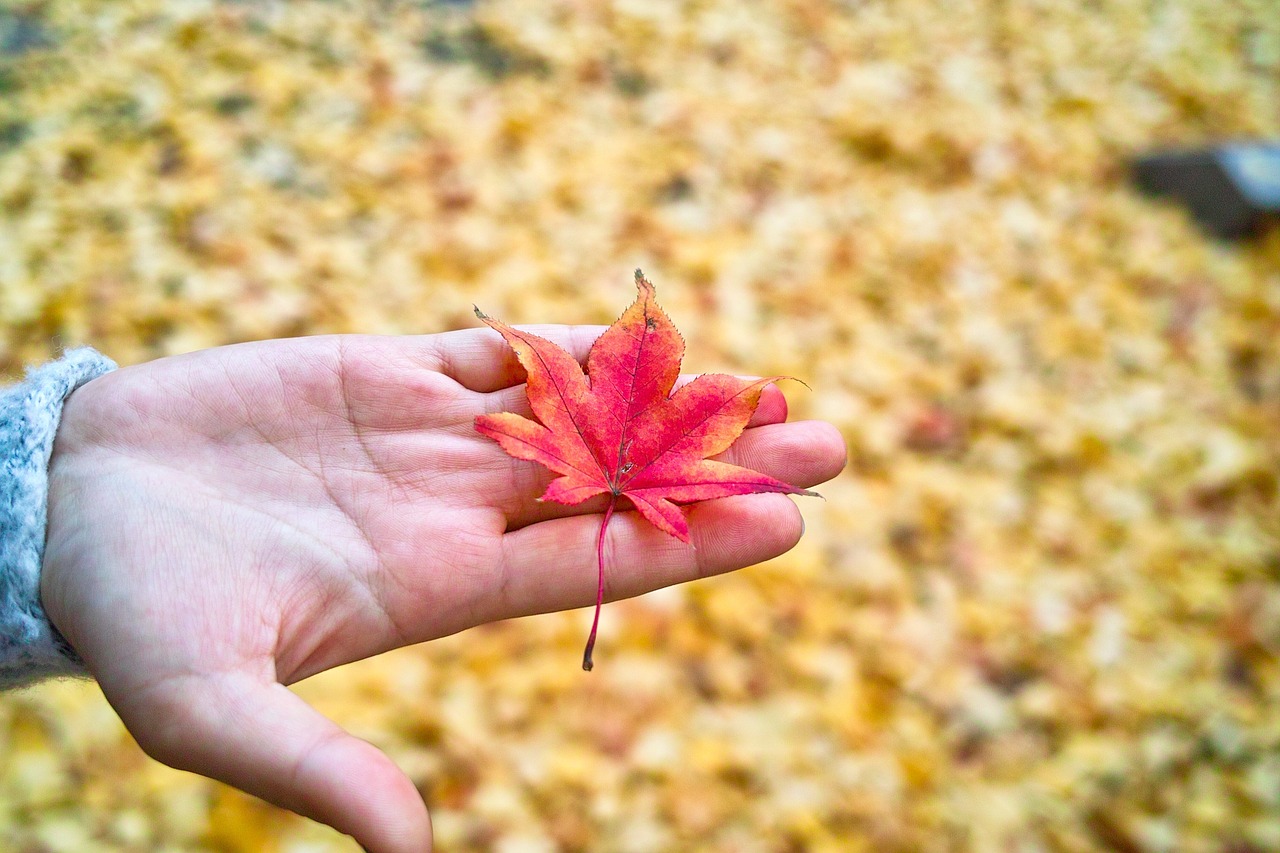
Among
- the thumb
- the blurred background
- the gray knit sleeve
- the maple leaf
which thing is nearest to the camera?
the thumb

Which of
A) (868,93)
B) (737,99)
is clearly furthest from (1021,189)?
(737,99)

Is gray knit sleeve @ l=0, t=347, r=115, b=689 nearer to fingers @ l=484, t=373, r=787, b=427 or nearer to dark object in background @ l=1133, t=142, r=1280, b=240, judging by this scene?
fingers @ l=484, t=373, r=787, b=427

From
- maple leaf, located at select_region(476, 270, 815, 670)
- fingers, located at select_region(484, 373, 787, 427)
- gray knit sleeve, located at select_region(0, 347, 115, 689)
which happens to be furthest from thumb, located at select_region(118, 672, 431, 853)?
fingers, located at select_region(484, 373, 787, 427)

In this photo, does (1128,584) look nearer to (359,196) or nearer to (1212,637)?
(1212,637)

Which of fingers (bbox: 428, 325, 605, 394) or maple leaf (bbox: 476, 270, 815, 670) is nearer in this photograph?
maple leaf (bbox: 476, 270, 815, 670)

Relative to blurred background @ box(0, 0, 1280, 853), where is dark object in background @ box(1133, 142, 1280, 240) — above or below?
above

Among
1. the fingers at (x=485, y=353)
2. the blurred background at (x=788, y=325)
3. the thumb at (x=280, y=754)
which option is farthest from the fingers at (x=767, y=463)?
the blurred background at (x=788, y=325)
